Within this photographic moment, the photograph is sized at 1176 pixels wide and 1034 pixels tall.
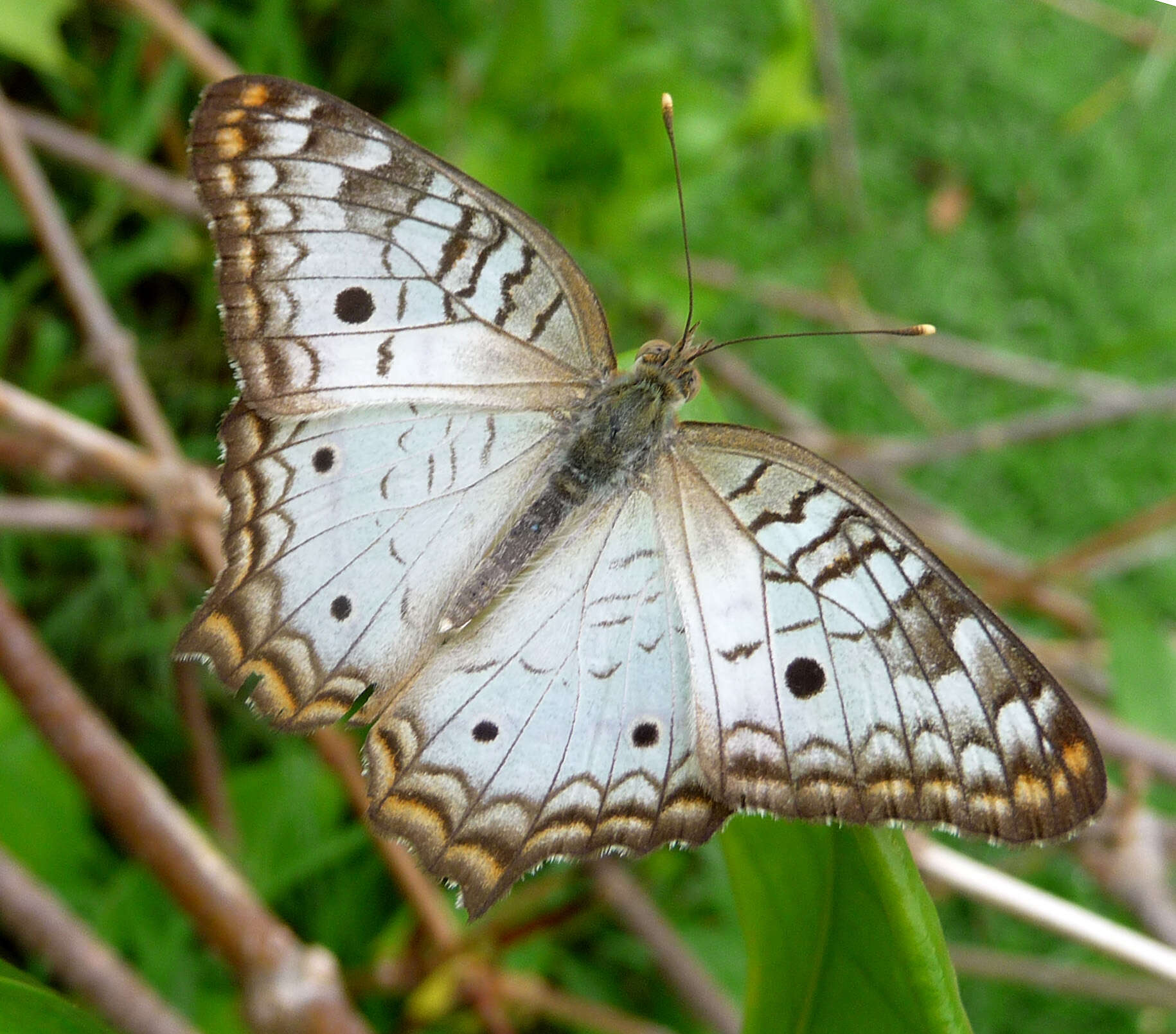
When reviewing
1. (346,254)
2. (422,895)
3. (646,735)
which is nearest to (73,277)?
(346,254)

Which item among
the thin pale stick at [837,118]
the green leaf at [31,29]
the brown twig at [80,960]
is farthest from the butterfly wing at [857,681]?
the thin pale stick at [837,118]

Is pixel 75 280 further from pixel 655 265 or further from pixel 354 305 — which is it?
pixel 655 265

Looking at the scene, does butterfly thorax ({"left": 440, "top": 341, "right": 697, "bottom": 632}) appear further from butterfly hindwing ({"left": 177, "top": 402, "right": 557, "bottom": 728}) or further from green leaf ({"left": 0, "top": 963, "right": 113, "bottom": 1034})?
green leaf ({"left": 0, "top": 963, "right": 113, "bottom": 1034})

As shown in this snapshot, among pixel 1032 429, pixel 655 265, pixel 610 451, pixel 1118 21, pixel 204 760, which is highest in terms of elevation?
pixel 1118 21

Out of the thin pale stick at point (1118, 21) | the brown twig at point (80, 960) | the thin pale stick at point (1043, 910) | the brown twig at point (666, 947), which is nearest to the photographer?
the brown twig at point (80, 960)

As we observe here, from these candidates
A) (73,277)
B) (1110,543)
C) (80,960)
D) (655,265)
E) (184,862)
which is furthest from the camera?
(655,265)

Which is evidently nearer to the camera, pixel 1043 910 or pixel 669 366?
pixel 1043 910

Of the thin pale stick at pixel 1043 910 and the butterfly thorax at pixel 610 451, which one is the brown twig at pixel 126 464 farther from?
the thin pale stick at pixel 1043 910
